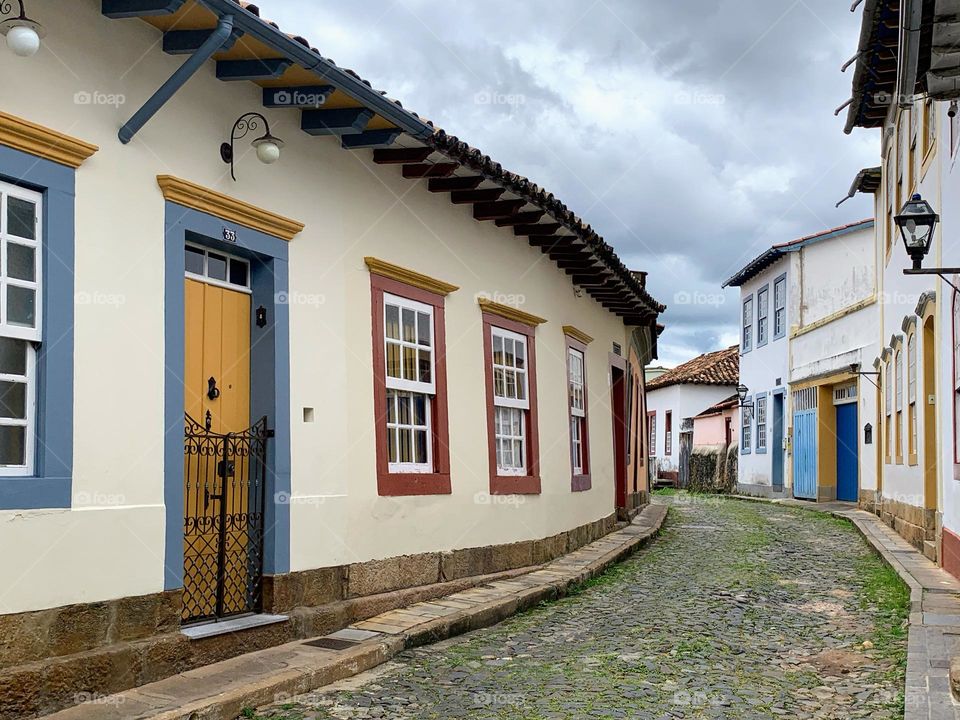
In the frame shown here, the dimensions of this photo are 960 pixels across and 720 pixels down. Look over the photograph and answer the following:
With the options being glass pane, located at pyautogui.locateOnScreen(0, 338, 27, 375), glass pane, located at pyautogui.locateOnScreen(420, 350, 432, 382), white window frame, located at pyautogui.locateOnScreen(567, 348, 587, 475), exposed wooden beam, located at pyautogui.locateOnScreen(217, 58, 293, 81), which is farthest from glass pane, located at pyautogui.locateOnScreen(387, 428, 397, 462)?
white window frame, located at pyautogui.locateOnScreen(567, 348, 587, 475)

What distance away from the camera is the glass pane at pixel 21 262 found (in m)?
5.12

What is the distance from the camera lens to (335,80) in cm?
645

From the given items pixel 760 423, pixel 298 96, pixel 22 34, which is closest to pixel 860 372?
pixel 760 423

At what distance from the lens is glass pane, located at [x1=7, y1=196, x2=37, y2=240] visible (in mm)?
5109

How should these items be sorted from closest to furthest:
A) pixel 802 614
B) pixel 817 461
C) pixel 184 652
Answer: pixel 184 652 < pixel 802 614 < pixel 817 461

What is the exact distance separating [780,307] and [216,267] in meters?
19.8

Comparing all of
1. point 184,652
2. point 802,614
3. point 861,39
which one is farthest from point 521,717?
point 861,39

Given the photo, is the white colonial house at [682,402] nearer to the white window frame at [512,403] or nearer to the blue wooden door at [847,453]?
the blue wooden door at [847,453]

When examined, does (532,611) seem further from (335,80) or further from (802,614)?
(335,80)

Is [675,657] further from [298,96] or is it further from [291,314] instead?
[298,96]

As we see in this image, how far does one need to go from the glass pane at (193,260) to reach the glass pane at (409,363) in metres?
2.30

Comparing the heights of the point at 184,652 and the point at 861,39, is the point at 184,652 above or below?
below

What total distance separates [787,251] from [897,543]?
1186 centimetres

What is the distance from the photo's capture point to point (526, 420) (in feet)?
35.7
